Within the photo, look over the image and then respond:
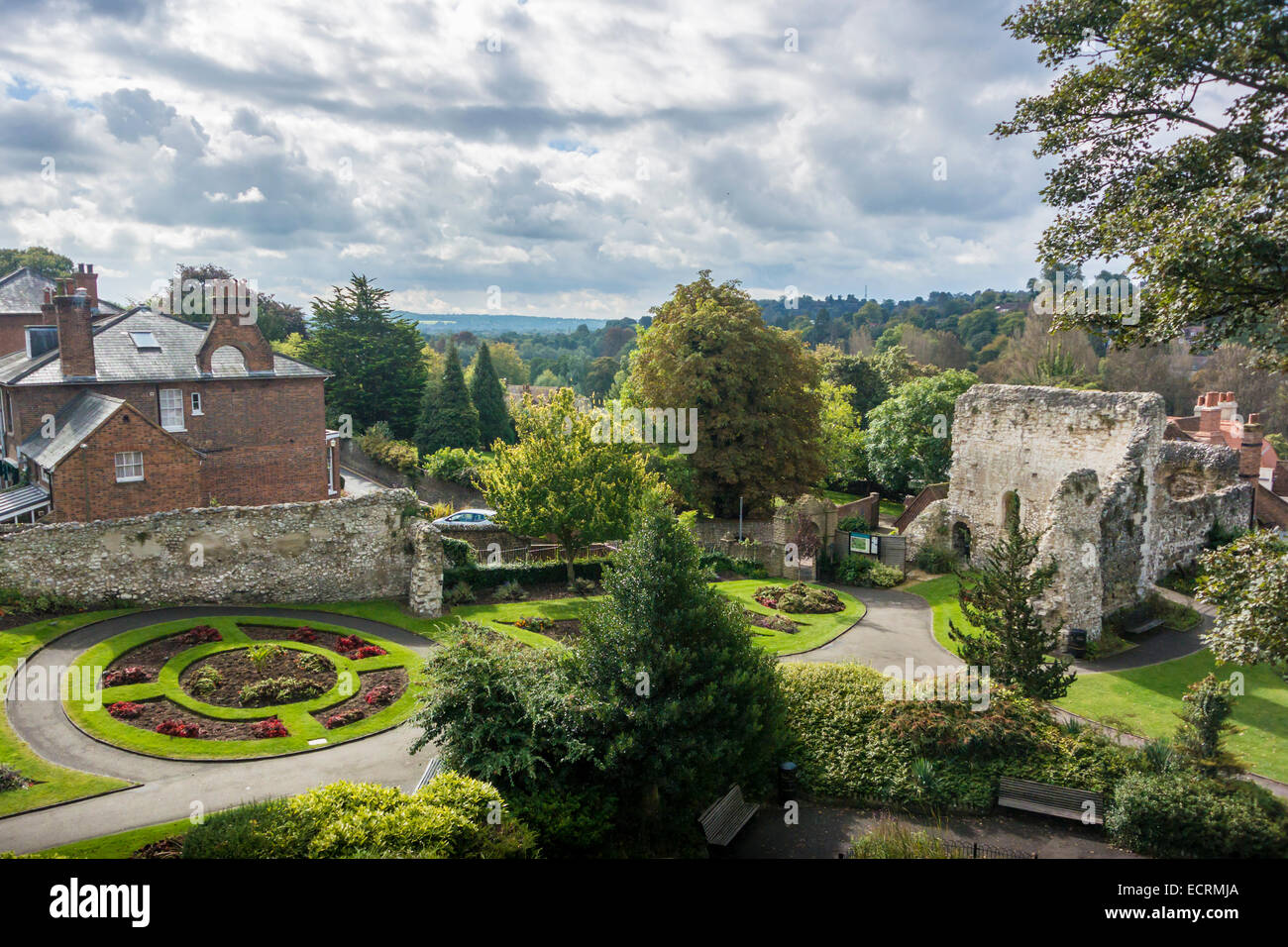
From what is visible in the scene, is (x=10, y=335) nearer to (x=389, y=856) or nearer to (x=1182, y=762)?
(x=389, y=856)

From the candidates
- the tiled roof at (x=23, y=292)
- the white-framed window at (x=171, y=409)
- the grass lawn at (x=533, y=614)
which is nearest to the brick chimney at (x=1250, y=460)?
the grass lawn at (x=533, y=614)

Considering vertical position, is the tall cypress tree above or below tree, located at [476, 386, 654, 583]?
above

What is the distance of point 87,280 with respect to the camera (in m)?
37.0

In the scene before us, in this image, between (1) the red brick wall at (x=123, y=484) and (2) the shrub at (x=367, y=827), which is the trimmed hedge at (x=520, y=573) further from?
(2) the shrub at (x=367, y=827)

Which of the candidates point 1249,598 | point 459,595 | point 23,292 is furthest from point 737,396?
point 23,292

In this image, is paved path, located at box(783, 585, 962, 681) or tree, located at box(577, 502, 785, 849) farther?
paved path, located at box(783, 585, 962, 681)

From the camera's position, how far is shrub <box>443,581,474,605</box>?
27.1m

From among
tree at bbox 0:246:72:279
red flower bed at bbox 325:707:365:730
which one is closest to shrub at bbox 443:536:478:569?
red flower bed at bbox 325:707:365:730

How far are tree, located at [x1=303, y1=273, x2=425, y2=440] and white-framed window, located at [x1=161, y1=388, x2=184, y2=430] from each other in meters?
20.5

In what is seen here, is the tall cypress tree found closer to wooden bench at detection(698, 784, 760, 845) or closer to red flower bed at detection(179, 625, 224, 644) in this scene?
red flower bed at detection(179, 625, 224, 644)

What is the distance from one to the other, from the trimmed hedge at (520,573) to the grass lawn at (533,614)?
148cm

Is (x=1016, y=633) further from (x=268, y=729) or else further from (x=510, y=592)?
(x=510, y=592)
